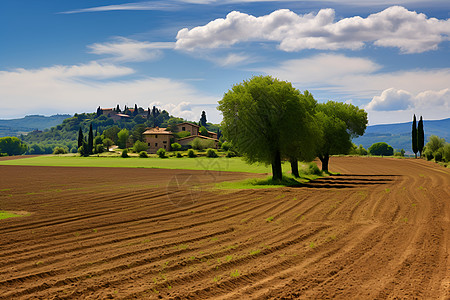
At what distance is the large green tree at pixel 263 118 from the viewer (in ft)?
114

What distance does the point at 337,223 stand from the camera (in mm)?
15547

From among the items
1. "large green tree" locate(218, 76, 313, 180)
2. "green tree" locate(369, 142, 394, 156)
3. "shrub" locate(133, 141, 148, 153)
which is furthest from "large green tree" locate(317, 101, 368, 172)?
"green tree" locate(369, 142, 394, 156)

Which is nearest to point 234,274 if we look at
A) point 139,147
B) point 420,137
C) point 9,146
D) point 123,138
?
point 420,137

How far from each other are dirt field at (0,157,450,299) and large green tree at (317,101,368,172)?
30.6m

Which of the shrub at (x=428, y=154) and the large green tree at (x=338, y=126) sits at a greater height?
the large green tree at (x=338, y=126)

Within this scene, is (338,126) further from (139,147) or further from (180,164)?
(139,147)

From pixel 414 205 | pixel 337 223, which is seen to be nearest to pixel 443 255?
pixel 337 223

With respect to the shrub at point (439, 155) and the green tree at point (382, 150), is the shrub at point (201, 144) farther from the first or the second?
the green tree at point (382, 150)

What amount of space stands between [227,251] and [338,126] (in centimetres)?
4316

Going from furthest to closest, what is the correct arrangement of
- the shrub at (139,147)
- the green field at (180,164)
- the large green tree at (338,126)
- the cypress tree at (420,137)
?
the shrub at (139,147), the cypress tree at (420,137), the green field at (180,164), the large green tree at (338,126)

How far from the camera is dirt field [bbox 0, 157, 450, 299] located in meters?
8.41

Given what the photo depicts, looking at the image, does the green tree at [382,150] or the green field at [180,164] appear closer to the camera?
the green field at [180,164]

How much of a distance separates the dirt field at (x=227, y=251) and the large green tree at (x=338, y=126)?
30639 mm

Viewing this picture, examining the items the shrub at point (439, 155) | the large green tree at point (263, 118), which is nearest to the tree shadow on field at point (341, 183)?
the large green tree at point (263, 118)
